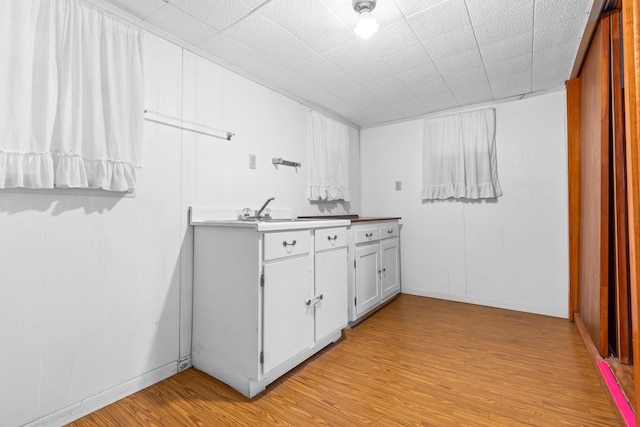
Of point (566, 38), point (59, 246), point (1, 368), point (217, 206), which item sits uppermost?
point (566, 38)

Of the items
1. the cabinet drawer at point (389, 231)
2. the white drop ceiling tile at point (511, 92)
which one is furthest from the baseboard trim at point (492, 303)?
the white drop ceiling tile at point (511, 92)

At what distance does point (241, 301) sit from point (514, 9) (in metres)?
2.41

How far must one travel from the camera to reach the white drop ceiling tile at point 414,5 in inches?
67.6

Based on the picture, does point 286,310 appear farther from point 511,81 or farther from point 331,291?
point 511,81

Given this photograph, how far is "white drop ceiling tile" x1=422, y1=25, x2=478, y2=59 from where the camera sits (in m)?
2.03

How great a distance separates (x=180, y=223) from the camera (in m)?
2.02

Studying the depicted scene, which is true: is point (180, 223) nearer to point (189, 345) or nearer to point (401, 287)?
point (189, 345)

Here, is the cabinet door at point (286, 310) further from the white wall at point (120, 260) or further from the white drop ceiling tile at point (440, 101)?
the white drop ceiling tile at point (440, 101)

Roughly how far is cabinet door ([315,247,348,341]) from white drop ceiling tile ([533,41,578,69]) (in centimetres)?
218

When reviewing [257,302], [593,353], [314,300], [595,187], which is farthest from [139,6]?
[593,353]

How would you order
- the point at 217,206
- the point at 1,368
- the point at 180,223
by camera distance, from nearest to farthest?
the point at 1,368 < the point at 180,223 < the point at 217,206

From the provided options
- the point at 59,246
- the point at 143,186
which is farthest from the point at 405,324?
the point at 59,246

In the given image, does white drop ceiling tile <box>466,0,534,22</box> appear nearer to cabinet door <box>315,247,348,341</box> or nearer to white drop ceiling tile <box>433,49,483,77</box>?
white drop ceiling tile <box>433,49,483,77</box>

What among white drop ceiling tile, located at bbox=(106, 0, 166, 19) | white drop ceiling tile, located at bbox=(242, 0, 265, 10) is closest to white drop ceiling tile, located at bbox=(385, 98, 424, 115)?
white drop ceiling tile, located at bbox=(242, 0, 265, 10)
